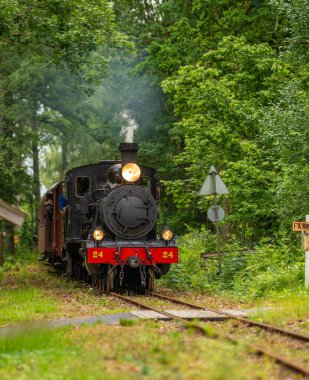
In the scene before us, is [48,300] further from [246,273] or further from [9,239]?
[9,239]

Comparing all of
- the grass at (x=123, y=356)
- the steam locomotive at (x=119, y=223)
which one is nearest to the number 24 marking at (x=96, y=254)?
the steam locomotive at (x=119, y=223)

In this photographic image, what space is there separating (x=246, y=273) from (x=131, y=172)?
12.0 ft

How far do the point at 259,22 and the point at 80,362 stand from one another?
24.0 metres

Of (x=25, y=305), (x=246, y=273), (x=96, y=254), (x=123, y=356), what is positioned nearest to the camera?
(x=123, y=356)

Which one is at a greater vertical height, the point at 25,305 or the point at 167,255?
the point at 167,255

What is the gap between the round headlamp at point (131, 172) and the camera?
57.0 feet

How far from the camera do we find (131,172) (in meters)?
17.4

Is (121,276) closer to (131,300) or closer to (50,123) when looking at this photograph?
(131,300)

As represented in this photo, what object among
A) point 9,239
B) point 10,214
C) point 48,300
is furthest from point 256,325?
point 9,239

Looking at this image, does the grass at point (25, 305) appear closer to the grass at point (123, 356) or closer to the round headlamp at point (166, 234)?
the grass at point (123, 356)

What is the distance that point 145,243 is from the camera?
682 inches

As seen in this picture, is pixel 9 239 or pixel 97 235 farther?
pixel 9 239

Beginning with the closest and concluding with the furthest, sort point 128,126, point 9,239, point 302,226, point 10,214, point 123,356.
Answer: point 123,356
point 10,214
point 302,226
point 128,126
point 9,239

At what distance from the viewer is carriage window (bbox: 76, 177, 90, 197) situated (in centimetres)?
1880
